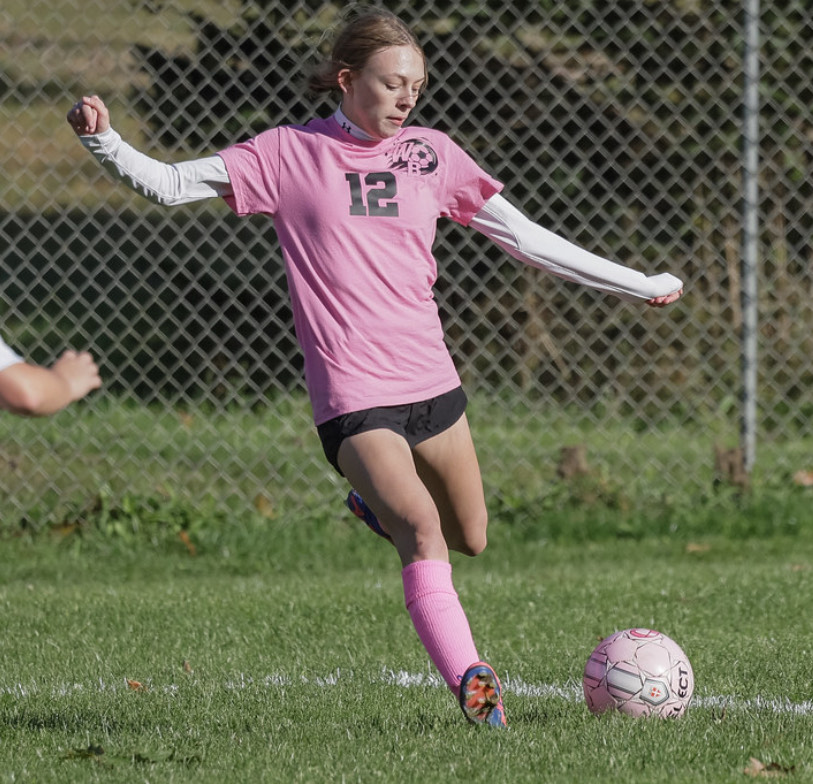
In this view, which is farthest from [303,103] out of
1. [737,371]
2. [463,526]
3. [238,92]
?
[463,526]

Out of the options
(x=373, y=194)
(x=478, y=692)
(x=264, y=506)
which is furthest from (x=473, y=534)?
(x=264, y=506)

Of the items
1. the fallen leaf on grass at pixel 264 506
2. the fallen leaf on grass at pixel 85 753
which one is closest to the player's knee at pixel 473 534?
the fallen leaf on grass at pixel 85 753

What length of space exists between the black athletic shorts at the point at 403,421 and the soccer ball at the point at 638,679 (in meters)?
0.78

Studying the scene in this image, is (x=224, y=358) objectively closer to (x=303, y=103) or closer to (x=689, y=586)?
(x=303, y=103)

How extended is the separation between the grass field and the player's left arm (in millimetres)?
1233

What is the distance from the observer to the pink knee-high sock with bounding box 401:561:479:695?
3.45 m

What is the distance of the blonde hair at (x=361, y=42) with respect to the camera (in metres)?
3.79

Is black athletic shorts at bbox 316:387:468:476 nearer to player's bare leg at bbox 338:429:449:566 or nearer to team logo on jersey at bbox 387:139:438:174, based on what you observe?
player's bare leg at bbox 338:429:449:566

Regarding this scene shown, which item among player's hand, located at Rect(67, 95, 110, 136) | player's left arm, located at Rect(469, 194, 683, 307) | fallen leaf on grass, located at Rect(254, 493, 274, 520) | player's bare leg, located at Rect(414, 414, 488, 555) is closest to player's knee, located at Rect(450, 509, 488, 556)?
player's bare leg, located at Rect(414, 414, 488, 555)

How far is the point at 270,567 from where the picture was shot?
6.74 meters

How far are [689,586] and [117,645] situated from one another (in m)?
2.49

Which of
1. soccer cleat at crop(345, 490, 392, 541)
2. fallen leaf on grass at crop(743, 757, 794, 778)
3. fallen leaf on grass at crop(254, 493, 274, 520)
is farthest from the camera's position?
fallen leaf on grass at crop(254, 493, 274, 520)

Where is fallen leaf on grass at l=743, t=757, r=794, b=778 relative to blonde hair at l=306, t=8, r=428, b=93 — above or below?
below

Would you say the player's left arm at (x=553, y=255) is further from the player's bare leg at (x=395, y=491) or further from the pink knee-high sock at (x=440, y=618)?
the pink knee-high sock at (x=440, y=618)
